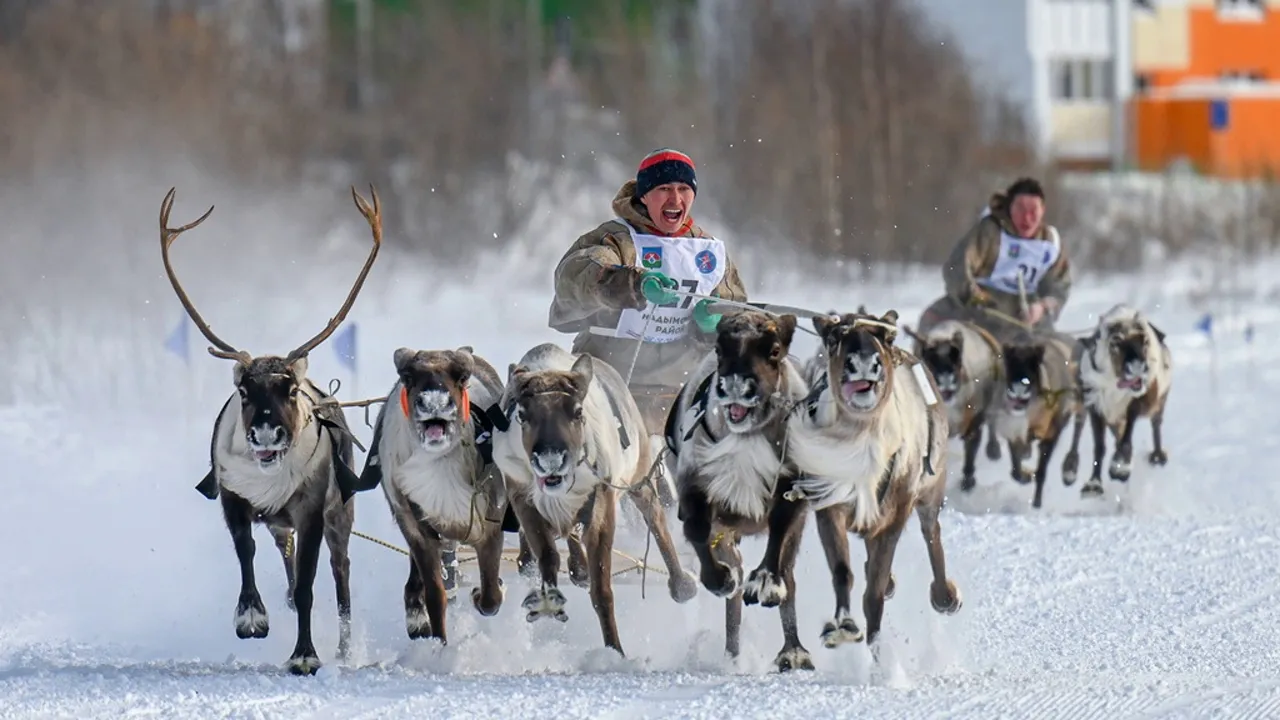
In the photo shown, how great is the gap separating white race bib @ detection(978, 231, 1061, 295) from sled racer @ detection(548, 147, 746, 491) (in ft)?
17.2

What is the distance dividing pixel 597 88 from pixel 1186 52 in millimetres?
16497

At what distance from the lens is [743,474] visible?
24.5 ft

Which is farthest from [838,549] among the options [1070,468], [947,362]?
[1070,468]

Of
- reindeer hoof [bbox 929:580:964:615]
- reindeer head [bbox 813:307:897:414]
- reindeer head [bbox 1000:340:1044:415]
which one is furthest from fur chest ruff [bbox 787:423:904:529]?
reindeer head [bbox 1000:340:1044:415]

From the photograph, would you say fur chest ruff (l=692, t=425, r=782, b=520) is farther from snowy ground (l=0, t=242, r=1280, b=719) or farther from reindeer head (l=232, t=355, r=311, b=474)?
reindeer head (l=232, t=355, r=311, b=474)

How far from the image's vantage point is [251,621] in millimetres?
7535

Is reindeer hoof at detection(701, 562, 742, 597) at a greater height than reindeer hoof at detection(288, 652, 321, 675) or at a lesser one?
greater

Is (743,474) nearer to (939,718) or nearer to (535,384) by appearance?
(535,384)

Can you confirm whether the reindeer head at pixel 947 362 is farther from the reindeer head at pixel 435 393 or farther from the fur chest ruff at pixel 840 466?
the reindeer head at pixel 435 393

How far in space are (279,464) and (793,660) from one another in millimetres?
1877

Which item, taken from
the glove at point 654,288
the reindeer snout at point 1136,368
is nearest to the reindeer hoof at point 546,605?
the glove at point 654,288

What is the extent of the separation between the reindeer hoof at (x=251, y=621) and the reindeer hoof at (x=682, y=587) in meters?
1.58

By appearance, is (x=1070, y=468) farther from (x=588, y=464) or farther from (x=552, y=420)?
(x=552, y=420)

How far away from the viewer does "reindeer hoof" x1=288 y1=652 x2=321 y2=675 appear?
24.3 ft
